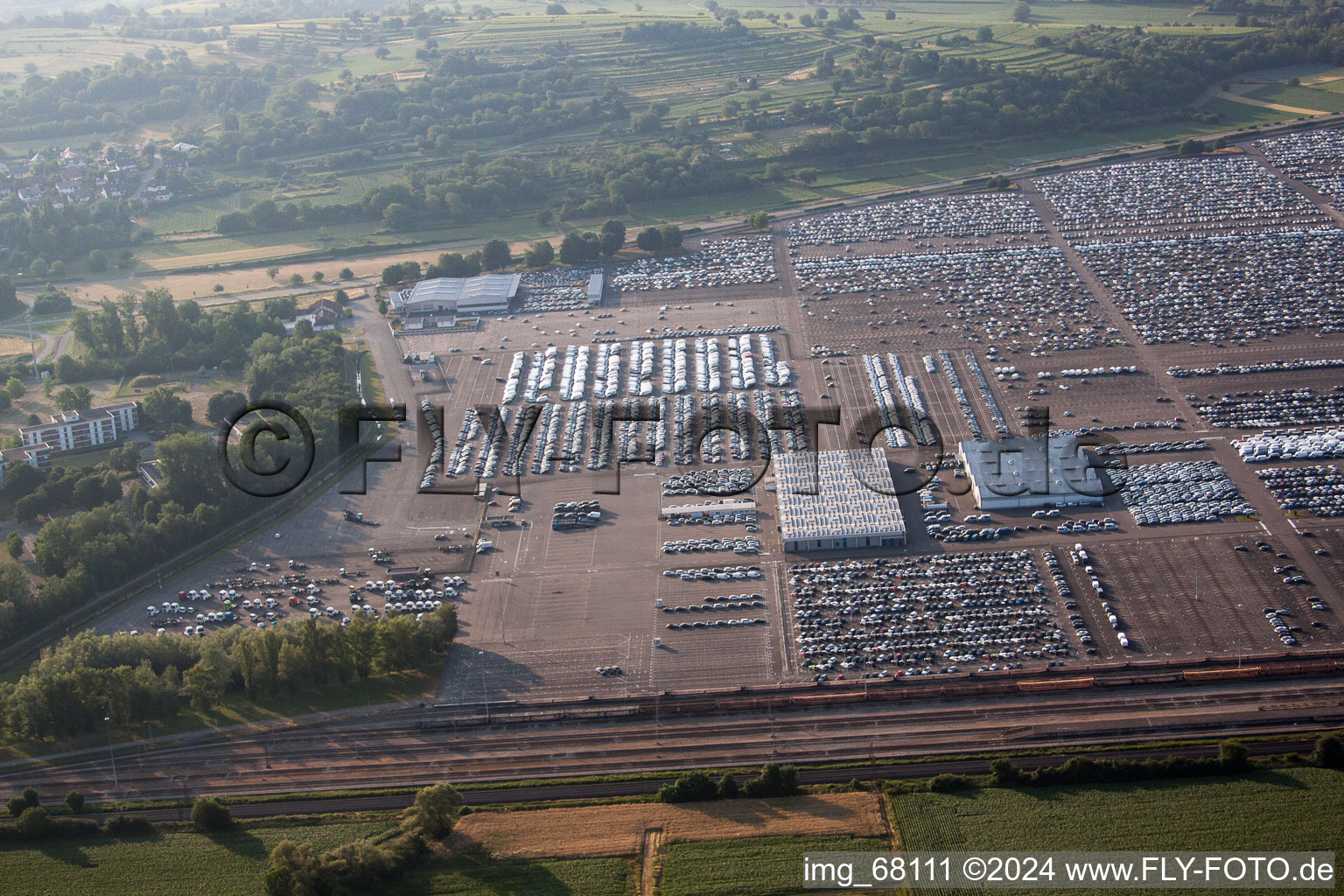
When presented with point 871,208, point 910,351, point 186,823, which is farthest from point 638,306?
point 186,823

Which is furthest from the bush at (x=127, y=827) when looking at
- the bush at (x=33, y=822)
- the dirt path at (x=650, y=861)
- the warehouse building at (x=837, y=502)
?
the warehouse building at (x=837, y=502)

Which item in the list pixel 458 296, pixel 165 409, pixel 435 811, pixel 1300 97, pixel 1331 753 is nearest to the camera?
pixel 435 811

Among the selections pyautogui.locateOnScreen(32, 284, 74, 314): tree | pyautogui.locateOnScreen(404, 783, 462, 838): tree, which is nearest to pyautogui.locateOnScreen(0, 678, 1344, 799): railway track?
pyautogui.locateOnScreen(404, 783, 462, 838): tree

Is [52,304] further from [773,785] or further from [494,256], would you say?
[773,785]

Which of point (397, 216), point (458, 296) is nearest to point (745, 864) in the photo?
point (458, 296)

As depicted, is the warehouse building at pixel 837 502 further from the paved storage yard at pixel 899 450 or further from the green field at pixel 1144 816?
the green field at pixel 1144 816

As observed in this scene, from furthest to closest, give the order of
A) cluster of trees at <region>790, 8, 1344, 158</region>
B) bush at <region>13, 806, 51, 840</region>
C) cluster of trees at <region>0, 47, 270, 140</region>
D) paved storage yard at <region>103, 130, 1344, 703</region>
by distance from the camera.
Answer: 1. cluster of trees at <region>0, 47, 270, 140</region>
2. cluster of trees at <region>790, 8, 1344, 158</region>
3. paved storage yard at <region>103, 130, 1344, 703</region>
4. bush at <region>13, 806, 51, 840</region>

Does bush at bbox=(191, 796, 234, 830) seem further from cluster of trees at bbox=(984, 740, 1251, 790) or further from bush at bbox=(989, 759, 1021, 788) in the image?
bush at bbox=(989, 759, 1021, 788)
